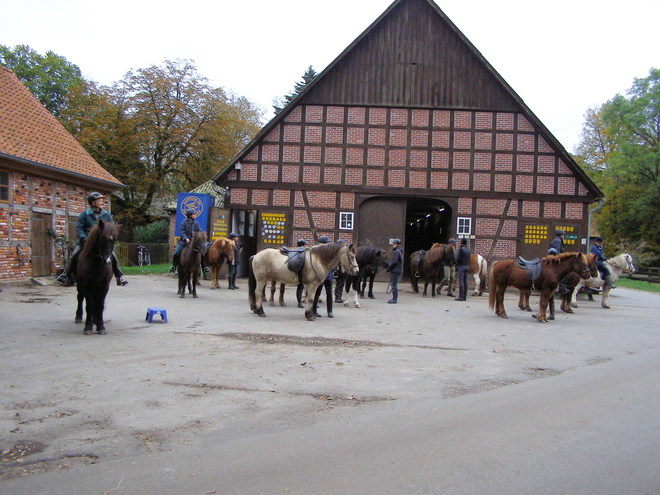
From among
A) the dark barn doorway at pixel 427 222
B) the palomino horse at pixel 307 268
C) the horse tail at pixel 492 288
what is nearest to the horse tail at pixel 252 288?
the palomino horse at pixel 307 268

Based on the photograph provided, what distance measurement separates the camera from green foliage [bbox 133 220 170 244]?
39.8 metres

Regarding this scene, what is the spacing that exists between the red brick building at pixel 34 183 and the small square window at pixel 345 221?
8.88 metres

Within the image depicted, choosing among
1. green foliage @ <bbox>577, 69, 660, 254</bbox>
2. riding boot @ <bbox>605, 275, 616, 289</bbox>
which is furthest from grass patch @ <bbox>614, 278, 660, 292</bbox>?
riding boot @ <bbox>605, 275, 616, 289</bbox>

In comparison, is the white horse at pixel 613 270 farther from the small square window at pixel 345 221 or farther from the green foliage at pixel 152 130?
the green foliage at pixel 152 130

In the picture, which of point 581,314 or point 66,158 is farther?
point 66,158

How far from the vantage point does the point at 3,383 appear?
5.49m

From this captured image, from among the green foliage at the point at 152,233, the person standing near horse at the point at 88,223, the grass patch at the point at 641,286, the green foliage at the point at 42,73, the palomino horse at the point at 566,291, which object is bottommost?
the grass patch at the point at 641,286

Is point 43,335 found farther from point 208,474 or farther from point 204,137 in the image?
point 204,137

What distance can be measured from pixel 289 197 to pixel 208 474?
18.3 meters

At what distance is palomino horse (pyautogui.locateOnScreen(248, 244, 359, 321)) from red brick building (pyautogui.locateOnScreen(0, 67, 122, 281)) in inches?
342

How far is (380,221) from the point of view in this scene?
21.6 metres

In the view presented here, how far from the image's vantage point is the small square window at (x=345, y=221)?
21.5 m

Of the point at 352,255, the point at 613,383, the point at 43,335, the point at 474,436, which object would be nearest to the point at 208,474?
the point at 474,436

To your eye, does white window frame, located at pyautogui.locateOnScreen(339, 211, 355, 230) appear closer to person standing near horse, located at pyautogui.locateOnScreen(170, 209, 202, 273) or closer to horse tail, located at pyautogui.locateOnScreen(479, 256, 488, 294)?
horse tail, located at pyautogui.locateOnScreen(479, 256, 488, 294)
